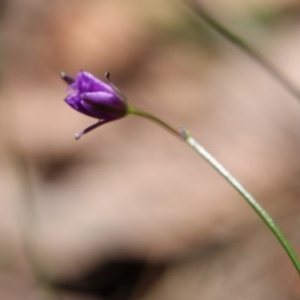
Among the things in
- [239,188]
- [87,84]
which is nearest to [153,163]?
[87,84]

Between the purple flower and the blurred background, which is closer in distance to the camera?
the purple flower

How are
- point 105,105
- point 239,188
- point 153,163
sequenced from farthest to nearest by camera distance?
point 153,163, point 105,105, point 239,188

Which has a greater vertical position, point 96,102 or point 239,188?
point 96,102

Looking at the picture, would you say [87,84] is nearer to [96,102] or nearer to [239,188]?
[96,102]

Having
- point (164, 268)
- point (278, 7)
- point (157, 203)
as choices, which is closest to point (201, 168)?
point (157, 203)

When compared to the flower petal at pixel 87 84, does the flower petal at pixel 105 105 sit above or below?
below

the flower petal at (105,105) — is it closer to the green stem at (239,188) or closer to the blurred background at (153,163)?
the green stem at (239,188)

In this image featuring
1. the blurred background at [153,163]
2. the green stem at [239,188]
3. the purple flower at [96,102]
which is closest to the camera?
the green stem at [239,188]

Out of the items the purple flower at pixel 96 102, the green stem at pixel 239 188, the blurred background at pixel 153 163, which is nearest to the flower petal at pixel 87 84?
the purple flower at pixel 96 102

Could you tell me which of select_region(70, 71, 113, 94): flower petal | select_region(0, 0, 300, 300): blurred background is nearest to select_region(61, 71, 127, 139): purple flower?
select_region(70, 71, 113, 94): flower petal

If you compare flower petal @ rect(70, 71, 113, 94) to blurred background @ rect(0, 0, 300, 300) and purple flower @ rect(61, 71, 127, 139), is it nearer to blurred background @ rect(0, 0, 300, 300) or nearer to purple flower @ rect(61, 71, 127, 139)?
purple flower @ rect(61, 71, 127, 139)
